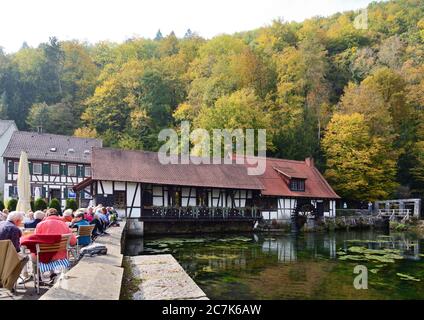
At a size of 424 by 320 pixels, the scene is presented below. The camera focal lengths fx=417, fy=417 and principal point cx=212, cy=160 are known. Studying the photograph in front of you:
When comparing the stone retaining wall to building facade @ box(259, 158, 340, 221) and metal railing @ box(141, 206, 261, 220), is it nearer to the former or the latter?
metal railing @ box(141, 206, 261, 220)

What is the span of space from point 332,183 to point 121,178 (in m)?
22.0

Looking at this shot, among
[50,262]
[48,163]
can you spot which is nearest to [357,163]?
[48,163]

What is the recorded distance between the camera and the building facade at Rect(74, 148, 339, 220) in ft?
88.9

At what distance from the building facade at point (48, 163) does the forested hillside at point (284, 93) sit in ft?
22.6

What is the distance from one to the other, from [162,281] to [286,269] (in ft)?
20.7

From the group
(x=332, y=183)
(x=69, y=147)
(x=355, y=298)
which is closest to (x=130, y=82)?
(x=69, y=147)

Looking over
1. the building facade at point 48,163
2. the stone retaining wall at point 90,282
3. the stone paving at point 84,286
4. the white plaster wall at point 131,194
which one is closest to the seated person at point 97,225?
the stone retaining wall at point 90,282

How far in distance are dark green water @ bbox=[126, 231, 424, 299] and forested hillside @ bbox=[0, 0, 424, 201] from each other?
63.2 feet

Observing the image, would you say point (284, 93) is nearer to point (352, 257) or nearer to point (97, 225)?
point (352, 257)

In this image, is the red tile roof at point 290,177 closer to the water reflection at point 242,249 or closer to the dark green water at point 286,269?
the water reflection at point 242,249

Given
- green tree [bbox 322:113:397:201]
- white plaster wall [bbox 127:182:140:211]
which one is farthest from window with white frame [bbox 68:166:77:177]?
green tree [bbox 322:113:397:201]

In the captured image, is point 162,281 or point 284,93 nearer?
point 162,281

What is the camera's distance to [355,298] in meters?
10.0

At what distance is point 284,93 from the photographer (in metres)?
46.6
